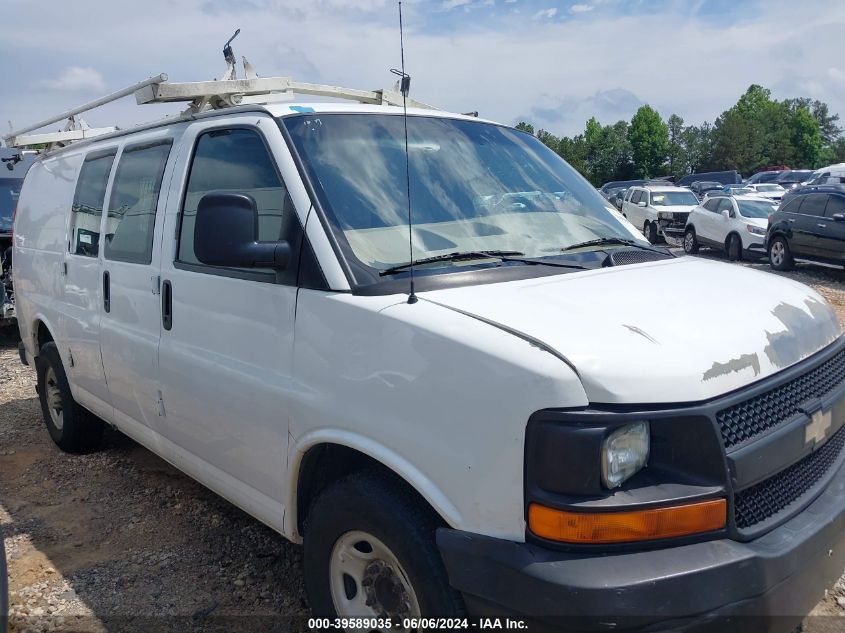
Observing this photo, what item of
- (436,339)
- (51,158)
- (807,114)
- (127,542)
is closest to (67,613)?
(127,542)

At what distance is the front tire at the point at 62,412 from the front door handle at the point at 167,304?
6.45 feet

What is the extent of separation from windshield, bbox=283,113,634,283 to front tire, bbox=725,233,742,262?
51.6ft

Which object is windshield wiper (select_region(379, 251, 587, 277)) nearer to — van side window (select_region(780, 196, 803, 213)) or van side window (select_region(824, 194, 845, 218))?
van side window (select_region(824, 194, 845, 218))

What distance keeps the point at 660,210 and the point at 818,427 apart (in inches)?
860

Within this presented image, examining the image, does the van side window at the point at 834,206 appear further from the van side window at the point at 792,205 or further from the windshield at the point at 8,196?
the windshield at the point at 8,196

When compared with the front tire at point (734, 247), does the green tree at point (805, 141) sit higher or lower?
higher

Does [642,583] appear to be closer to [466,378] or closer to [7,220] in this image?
[466,378]

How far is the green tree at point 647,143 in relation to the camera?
73.8 metres

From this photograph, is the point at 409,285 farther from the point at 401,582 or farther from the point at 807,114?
the point at 807,114

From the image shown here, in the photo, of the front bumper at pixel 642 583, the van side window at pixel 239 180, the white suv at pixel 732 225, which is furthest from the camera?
the white suv at pixel 732 225

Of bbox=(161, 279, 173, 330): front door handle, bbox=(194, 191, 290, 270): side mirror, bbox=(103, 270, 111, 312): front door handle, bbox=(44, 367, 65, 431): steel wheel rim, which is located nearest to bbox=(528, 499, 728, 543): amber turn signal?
bbox=(194, 191, 290, 270): side mirror

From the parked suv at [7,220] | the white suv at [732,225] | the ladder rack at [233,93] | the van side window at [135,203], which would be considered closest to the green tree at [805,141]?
the white suv at [732,225]

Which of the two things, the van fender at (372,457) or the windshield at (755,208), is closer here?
the van fender at (372,457)

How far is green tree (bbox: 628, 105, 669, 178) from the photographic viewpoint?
73.8 metres
